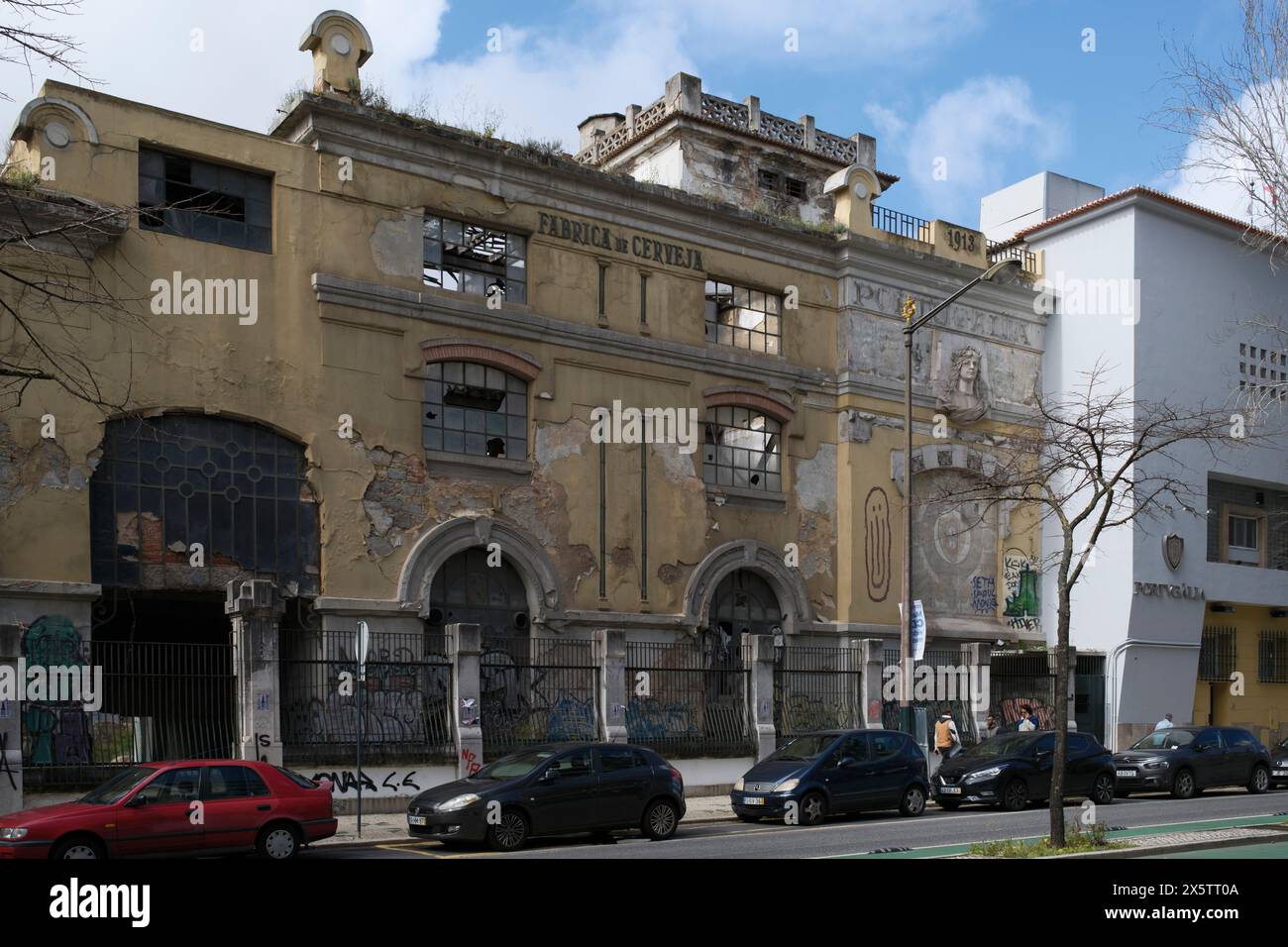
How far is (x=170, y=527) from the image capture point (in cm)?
2186

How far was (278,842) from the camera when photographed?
15.6 metres

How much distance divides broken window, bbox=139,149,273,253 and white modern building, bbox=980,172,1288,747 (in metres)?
20.5

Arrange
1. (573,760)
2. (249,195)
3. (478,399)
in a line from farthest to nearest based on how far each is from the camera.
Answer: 1. (478,399)
2. (249,195)
3. (573,760)

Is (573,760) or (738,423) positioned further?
(738,423)

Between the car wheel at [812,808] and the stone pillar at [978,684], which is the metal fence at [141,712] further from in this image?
the stone pillar at [978,684]

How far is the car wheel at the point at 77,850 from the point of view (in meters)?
14.0

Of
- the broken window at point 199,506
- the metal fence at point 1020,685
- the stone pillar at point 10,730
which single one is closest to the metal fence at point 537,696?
the broken window at point 199,506

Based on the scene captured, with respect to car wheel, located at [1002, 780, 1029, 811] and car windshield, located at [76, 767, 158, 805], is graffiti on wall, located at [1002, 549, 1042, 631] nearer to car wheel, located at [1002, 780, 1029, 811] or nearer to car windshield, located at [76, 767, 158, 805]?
car wheel, located at [1002, 780, 1029, 811]

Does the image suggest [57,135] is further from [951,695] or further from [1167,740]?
[1167,740]

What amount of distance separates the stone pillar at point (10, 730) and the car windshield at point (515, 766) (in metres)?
5.95

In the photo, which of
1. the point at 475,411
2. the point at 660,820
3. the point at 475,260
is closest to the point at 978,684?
the point at 475,411
